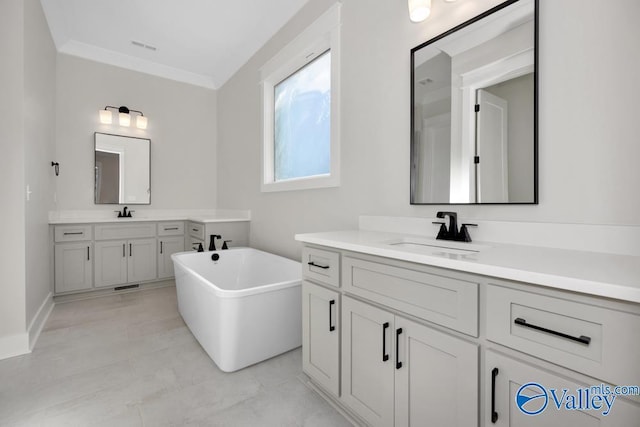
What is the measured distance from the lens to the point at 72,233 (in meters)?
3.21

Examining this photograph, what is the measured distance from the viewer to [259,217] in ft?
11.1

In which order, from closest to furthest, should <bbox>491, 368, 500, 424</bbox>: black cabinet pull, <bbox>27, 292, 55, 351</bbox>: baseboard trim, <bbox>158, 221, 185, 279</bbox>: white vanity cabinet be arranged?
<bbox>491, 368, 500, 424</bbox>: black cabinet pull
<bbox>27, 292, 55, 351</bbox>: baseboard trim
<bbox>158, 221, 185, 279</bbox>: white vanity cabinet

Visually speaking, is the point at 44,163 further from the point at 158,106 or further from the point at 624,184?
the point at 624,184

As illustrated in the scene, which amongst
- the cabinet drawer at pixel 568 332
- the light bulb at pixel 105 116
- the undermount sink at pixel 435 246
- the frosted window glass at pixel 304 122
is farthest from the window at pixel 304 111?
the light bulb at pixel 105 116

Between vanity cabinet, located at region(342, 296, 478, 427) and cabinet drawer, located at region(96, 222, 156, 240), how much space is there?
317 cm

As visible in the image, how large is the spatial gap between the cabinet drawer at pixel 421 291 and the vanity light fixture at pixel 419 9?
1.32m

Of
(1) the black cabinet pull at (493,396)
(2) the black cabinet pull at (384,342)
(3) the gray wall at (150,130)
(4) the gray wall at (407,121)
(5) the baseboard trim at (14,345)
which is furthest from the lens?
(3) the gray wall at (150,130)

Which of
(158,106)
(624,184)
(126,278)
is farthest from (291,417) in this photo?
(158,106)

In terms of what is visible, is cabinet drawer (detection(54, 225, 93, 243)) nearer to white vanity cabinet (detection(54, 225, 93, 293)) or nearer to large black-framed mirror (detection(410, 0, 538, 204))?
white vanity cabinet (detection(54, 225, 93, 293))

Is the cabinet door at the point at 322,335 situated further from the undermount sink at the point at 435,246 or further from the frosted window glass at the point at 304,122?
the frosted window glass at the point at 304,122

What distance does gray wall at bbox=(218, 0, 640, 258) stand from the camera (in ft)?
3.46

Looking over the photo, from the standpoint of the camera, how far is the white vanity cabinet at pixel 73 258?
3.13 metres

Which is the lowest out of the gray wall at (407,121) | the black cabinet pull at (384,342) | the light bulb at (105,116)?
the black cabinet pull at (384,342)

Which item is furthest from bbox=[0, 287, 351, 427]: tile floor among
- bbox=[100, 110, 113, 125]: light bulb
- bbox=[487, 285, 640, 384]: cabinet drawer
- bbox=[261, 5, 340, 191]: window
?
bbox=[100, 110, 113, 125]: light bulb
